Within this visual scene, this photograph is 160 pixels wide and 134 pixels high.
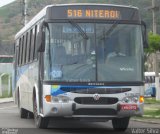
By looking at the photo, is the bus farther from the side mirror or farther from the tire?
the tire

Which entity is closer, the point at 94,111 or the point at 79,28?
the point at 94,111

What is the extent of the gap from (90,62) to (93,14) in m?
1.30

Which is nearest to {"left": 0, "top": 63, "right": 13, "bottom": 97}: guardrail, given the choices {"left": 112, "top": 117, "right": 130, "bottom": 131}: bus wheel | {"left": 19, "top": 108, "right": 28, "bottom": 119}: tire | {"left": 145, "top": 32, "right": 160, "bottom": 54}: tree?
{"left": 145, "top": 32, "right": 160, "bottom": 54}: tree

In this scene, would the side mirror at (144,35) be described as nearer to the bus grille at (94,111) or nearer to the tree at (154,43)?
the bus grille at (94,111)

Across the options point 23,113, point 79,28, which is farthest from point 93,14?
point 23,113

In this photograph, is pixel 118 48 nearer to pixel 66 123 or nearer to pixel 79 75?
pixel 79 75

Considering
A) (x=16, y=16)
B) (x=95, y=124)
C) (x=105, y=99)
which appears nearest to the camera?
(x=105, y=99)

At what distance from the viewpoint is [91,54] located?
14359 mm

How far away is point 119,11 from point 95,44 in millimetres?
1146

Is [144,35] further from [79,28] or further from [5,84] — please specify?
[5,84]

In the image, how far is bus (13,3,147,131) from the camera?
14016mm

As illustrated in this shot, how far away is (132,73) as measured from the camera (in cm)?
1439

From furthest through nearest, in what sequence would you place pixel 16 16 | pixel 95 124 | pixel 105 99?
pixel 16 16
pixel 95 124
pixel 105 99

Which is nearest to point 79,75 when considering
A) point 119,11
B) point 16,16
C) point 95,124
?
point 119,11
